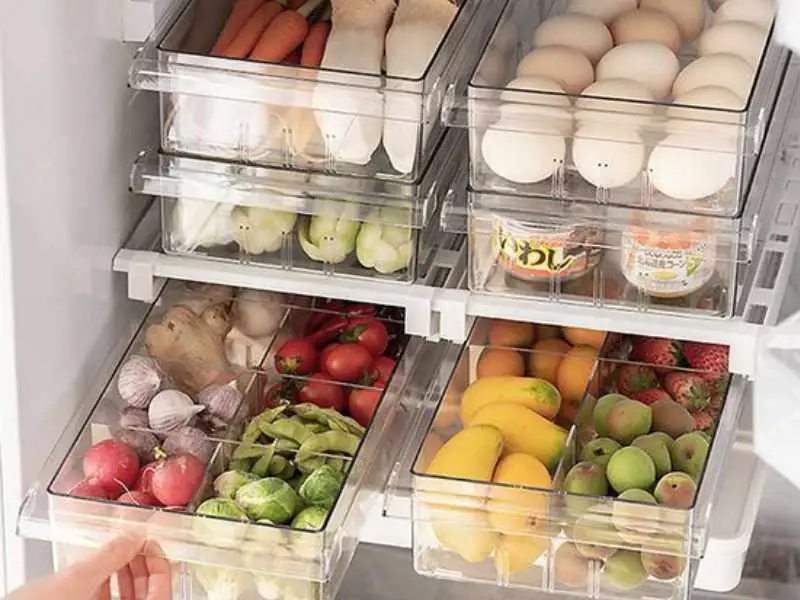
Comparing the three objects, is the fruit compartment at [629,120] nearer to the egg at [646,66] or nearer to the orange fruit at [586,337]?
the egg at [646,66]

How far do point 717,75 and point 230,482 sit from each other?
55cm

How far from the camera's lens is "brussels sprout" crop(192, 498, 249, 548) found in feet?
4.64

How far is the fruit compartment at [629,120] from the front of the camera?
4.74ft

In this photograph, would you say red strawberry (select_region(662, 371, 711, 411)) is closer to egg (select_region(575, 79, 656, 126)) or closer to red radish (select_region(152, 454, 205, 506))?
egg (select_region(575, 79, 656, 126))

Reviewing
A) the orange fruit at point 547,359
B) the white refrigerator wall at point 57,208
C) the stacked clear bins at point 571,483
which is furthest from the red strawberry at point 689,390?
the white refrigerator wall at point 57,208

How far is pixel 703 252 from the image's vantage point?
4.90 feet

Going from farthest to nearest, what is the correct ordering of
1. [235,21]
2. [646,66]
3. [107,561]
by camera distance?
[235,21] → [646,66] → [107,561]

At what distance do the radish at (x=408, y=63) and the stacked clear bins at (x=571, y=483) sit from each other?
0.75 feet

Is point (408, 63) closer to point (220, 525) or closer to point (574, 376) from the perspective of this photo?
point (574, 376)

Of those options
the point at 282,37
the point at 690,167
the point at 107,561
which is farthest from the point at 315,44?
the point at 107,561

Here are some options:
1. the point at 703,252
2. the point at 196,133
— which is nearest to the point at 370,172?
the point at 196,133

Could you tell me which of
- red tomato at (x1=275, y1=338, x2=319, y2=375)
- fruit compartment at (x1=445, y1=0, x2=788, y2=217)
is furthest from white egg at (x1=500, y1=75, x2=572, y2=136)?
red tomato at (x1=275, y1=338, x2=319, y2=375)

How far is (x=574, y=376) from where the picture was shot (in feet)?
5.35

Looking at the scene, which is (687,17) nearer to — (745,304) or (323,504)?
(745,304)
